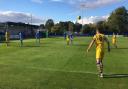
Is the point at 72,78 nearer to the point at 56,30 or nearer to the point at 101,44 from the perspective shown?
the point at 101,44

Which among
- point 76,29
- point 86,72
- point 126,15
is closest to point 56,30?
point 76,29

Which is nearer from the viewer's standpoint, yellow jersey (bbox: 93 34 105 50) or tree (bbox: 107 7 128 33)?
yellow jersey (bbox: 93 34 105 50)

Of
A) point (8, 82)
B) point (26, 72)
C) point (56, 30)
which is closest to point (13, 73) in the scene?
point (26, 72)

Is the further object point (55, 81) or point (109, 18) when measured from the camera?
point (109, 18)

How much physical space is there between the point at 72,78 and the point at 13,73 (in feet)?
9.15

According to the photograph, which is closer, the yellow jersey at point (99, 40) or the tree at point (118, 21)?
the yellow jersey at point (99, 40)

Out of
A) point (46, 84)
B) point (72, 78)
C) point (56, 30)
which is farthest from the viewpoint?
point (56, 30)

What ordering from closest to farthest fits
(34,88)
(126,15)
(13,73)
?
1. (34,88)
2. (13,73)
3. (126,15)

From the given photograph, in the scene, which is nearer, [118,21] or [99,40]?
[99,40]

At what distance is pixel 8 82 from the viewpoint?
1233 cm

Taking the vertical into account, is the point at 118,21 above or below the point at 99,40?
above

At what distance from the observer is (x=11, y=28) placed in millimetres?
107938

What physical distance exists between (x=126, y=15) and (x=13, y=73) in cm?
15545

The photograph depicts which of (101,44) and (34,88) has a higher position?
(101,44)
